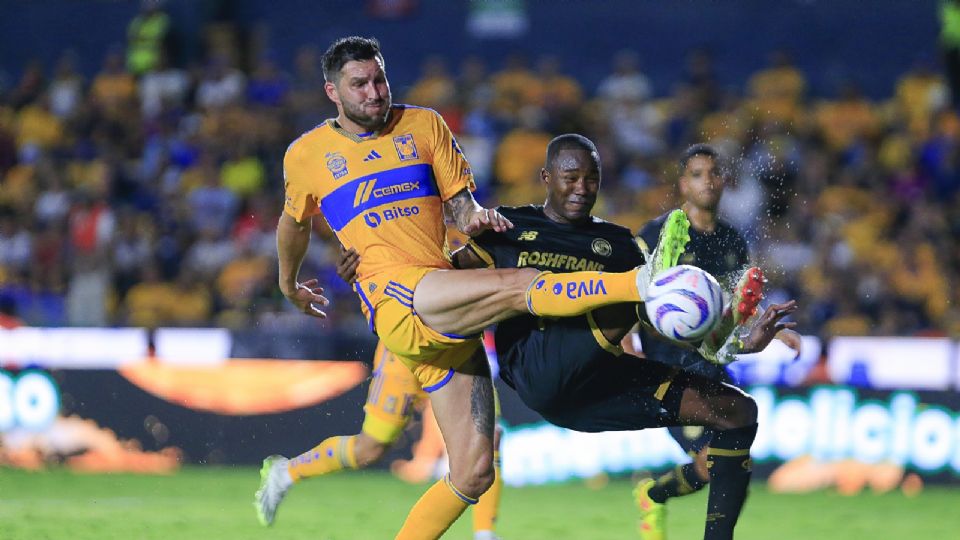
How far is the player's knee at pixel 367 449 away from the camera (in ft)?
24.4

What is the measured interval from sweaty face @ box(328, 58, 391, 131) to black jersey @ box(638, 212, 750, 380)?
1.51m

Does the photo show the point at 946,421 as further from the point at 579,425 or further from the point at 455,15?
the point at 455,15

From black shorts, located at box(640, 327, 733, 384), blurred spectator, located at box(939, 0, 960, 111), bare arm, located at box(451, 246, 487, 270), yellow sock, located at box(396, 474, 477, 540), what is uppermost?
blurred spectator, located at box(939, 0, 960, 111)

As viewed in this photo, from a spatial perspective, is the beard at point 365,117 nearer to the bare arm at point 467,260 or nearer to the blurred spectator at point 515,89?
the bare arm at point 467,260

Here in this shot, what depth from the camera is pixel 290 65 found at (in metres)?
18.4

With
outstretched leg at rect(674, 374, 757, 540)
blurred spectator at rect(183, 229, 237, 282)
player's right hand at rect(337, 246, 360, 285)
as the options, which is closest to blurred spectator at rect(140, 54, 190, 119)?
blurred spectator at rect(183, 229, 237, 282)

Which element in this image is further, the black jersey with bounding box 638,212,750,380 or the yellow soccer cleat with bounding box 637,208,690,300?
the black jersey with bounding box 638,212,750,380

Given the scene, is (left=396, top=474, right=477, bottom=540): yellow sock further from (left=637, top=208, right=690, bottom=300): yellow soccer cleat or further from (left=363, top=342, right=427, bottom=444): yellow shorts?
(left=637, top=208, right=690, bottom=300): yellow soccer cleat

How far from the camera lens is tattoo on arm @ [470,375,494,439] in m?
6.52

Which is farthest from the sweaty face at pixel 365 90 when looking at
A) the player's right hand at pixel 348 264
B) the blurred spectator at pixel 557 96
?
the blurred spectator at pixel 557 96

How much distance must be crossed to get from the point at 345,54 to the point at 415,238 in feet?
3.10

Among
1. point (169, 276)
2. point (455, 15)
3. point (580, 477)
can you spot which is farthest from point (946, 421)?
point (455, 15)

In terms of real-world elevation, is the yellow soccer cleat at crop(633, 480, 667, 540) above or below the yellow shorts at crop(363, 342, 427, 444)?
below

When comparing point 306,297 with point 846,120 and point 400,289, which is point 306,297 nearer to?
point 400,289
